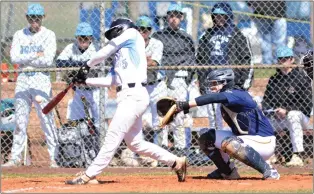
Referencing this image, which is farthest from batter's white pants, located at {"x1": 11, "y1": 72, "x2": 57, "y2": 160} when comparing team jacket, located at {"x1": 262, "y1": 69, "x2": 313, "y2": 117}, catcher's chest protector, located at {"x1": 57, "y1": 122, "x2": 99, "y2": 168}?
team jacket, located at {"x1": 262, "y1": 69, "x2": 313, "y2": 117}

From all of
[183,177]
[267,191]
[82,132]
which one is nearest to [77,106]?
[82,132]

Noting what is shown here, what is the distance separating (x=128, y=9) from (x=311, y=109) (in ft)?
10.5

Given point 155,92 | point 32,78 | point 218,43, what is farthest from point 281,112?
point 32,78

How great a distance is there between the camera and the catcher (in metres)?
8.86

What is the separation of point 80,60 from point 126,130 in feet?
9.68

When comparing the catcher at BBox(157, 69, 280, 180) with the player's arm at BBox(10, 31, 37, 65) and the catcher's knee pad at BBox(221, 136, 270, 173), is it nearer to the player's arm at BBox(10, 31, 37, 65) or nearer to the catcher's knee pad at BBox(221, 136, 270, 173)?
the catcher's knee pad at BBox(221, 136, 270, 173)

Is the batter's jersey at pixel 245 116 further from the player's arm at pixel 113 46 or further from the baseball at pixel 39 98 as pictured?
the baseball at pixel 39 98

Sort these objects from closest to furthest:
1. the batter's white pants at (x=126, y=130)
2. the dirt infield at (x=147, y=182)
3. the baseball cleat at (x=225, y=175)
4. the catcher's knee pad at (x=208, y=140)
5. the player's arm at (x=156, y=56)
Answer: the dirt infield at (x=147, y=182)
the batter's white pants at (x=126, y=130)
the catcher's knee pad at (x=208, y=140)
the baseball cleat at (x=225, y=175)
the player's arm at (x=156, y=56)

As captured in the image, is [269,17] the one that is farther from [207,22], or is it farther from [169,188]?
[169,188]

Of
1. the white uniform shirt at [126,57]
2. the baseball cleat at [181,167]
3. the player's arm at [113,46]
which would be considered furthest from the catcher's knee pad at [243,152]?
the player's arm at [113,46]

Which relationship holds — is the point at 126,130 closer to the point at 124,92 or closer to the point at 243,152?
the point at 124,92

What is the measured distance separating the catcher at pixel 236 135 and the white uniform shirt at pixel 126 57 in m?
0.53

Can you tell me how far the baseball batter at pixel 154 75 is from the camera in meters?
11.0

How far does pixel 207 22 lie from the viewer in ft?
48.3
